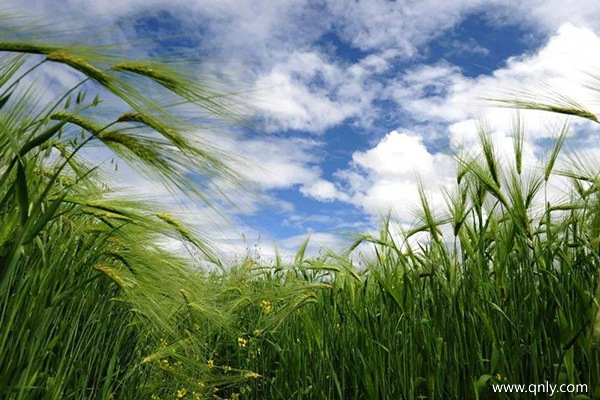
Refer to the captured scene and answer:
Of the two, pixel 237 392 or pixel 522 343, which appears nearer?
pixel 522 343

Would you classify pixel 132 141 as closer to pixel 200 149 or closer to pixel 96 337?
pixel 200 149

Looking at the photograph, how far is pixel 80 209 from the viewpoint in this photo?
2.16 m

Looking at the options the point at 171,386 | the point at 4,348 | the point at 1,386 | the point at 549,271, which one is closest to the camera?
the point at 1,386

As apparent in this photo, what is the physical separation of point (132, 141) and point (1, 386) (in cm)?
84

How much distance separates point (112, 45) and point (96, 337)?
145cm

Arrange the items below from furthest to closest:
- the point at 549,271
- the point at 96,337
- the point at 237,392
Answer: the point at 237,392
the point at 96,337
the point at 549,271

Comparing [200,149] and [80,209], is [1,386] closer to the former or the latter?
[80,209]

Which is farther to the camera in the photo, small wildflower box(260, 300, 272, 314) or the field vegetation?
small wildflower box(260, 300, 272, 314)

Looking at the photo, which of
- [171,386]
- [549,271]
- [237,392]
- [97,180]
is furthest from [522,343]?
[237,392]

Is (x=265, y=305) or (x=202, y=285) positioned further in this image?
(x=265, y=305)

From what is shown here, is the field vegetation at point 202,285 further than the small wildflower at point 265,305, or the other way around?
the small wildflower at point 265,305

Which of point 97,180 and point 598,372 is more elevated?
point 97,180

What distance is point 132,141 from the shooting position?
171 cm

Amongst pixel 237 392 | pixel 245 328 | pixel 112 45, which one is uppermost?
pixel 112 45
